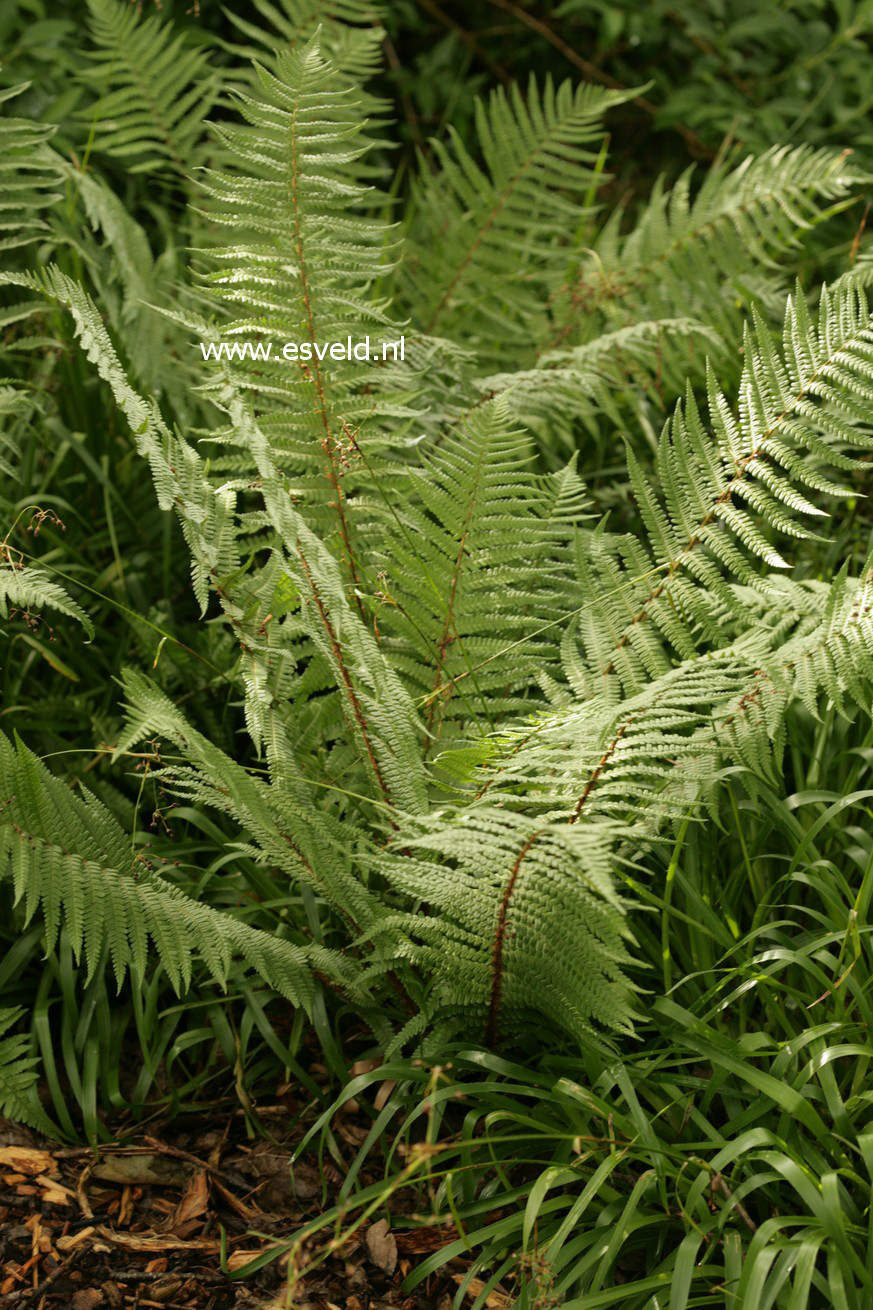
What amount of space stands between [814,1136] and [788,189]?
2011mm

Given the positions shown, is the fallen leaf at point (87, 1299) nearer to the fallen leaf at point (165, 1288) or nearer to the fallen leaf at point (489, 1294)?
the fallen leaf at point (165, 1288)

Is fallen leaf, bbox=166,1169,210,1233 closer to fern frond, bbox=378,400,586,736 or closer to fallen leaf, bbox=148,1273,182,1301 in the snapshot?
fallen leaf, bbox=148,1273,182,1301

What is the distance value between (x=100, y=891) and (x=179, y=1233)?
1.58ft

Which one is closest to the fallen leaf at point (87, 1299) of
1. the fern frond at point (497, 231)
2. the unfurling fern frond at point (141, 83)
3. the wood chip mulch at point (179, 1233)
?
the wood chip mulch at point (179, 1233)

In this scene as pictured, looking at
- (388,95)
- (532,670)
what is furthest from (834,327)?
(388,95)

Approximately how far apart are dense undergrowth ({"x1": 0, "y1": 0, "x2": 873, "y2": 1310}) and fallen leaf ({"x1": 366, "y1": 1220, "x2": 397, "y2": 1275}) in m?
0.06

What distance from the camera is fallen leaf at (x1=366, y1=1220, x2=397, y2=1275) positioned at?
1540mm

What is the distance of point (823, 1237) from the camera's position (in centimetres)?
137

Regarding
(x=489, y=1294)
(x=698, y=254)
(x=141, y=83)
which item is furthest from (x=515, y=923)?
(x=141, y=83)

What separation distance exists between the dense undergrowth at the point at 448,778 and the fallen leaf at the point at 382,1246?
0.06 meters

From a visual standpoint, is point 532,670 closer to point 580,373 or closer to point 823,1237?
point 580,373

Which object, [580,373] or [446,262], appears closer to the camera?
[580,373]

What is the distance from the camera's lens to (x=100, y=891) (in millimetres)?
1549

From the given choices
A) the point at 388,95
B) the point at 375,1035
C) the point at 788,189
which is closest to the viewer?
the point at 375,1035
